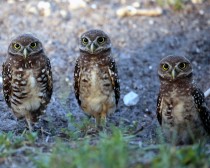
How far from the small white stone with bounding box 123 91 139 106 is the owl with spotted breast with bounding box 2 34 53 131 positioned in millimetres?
1497

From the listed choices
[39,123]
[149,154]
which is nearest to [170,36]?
[39,123]

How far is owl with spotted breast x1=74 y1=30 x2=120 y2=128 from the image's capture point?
277 inches

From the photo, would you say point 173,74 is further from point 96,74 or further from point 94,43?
point 94,43

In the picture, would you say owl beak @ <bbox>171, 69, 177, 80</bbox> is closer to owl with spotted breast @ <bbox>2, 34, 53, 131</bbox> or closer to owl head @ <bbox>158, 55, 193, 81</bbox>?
owl head @ <bbox>158, 55, 193, 81</bbox>

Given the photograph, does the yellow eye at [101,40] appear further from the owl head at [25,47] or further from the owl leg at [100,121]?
the owl leg at [100,121]

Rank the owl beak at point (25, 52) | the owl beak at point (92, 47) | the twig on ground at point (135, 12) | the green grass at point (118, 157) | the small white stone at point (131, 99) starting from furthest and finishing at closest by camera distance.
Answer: the twig on ground at point (135, 12)
the small white stone at point (131, 99)
the owl beak at point (92, 47)
the owl beak at point (25, 52)
the green grass at point (118, 157)

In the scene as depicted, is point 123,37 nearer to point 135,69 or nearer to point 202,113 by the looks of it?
point 135,69

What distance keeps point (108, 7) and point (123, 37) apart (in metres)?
0.91

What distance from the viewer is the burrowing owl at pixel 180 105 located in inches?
262

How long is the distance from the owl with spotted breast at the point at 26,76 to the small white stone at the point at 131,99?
1.50 meters

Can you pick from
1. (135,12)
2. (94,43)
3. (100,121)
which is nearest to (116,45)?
(135,12)

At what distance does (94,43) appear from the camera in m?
7.04

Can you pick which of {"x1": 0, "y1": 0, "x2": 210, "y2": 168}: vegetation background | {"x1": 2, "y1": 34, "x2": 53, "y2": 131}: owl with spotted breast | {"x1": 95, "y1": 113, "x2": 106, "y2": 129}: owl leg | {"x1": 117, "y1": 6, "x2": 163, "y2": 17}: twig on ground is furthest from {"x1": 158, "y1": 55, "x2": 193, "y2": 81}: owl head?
{"x1": 117, "y1": 6, "x2": 163, "y2": 17}: twig on ground

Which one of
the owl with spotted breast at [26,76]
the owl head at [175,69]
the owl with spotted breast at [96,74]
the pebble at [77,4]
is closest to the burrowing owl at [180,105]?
the owl head at [175,69]
